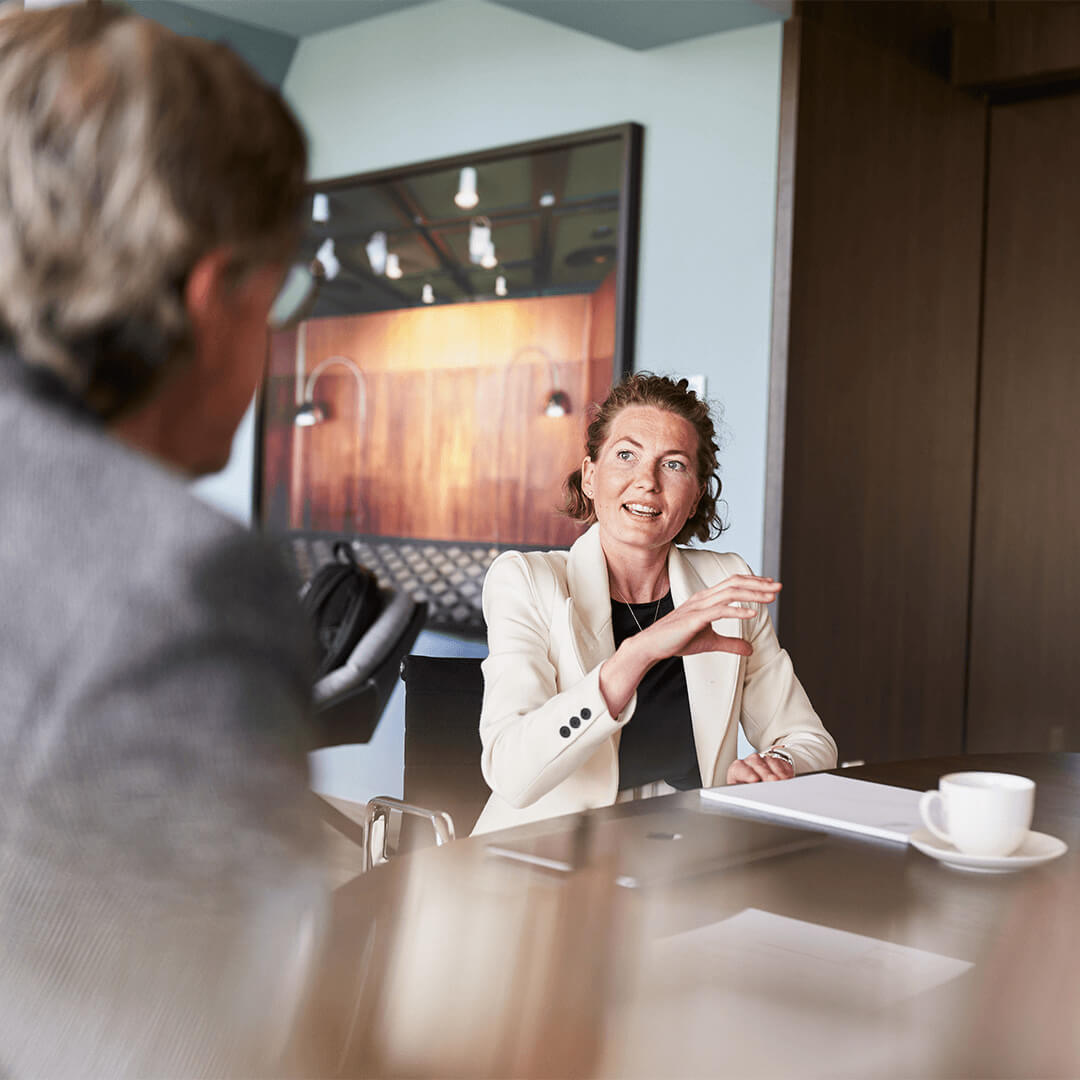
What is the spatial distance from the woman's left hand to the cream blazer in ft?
0.58

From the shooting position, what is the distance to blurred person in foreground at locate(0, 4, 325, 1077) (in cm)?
56

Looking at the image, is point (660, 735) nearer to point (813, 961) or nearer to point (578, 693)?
point (578, 693)

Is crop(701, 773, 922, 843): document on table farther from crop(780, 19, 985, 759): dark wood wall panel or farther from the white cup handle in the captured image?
crop(780, 19, 985, 759): dark wood wall panel

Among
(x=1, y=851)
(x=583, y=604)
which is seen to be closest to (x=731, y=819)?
(x=583, y=604)

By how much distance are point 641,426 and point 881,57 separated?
7.45ft

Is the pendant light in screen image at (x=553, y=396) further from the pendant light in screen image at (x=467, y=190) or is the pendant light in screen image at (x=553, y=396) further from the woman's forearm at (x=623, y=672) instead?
the woman's forearm at (x=623, y=672)

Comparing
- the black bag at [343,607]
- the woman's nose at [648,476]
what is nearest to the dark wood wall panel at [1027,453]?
the black bag at [343,607]

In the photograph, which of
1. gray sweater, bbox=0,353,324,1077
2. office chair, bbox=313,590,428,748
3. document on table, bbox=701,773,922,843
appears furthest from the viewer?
office chair, bbox=313,590,428,748

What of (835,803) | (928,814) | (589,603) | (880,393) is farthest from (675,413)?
(880,393)

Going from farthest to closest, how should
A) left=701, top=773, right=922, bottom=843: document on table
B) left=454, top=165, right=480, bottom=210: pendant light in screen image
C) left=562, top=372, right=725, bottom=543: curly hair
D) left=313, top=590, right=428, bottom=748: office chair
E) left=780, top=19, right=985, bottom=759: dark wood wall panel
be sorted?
left=454, top=165, right=480, bottom=210: pendant light in screen image → left=313, top=590, right=428, bottom=748: office chair → left=780, top=19, right=985, bottom=759: dark wood wall panel → left=562, top=372, right=725, bottom=543: curly hair → left=701, top=773, right=922, bottom=843: document on table

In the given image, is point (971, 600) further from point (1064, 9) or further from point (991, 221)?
point (1064, 9)

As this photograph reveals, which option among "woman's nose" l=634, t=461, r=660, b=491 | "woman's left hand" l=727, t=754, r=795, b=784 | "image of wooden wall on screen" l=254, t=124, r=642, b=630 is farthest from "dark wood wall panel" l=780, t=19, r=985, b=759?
"woman's left hand" l=727, t=754, r=795, b=784

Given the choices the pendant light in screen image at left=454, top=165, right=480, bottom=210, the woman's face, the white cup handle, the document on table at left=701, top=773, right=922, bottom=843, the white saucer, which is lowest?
the document on table at left=701, top=773, right=922, bottom=843

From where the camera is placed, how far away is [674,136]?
12.5 feet
